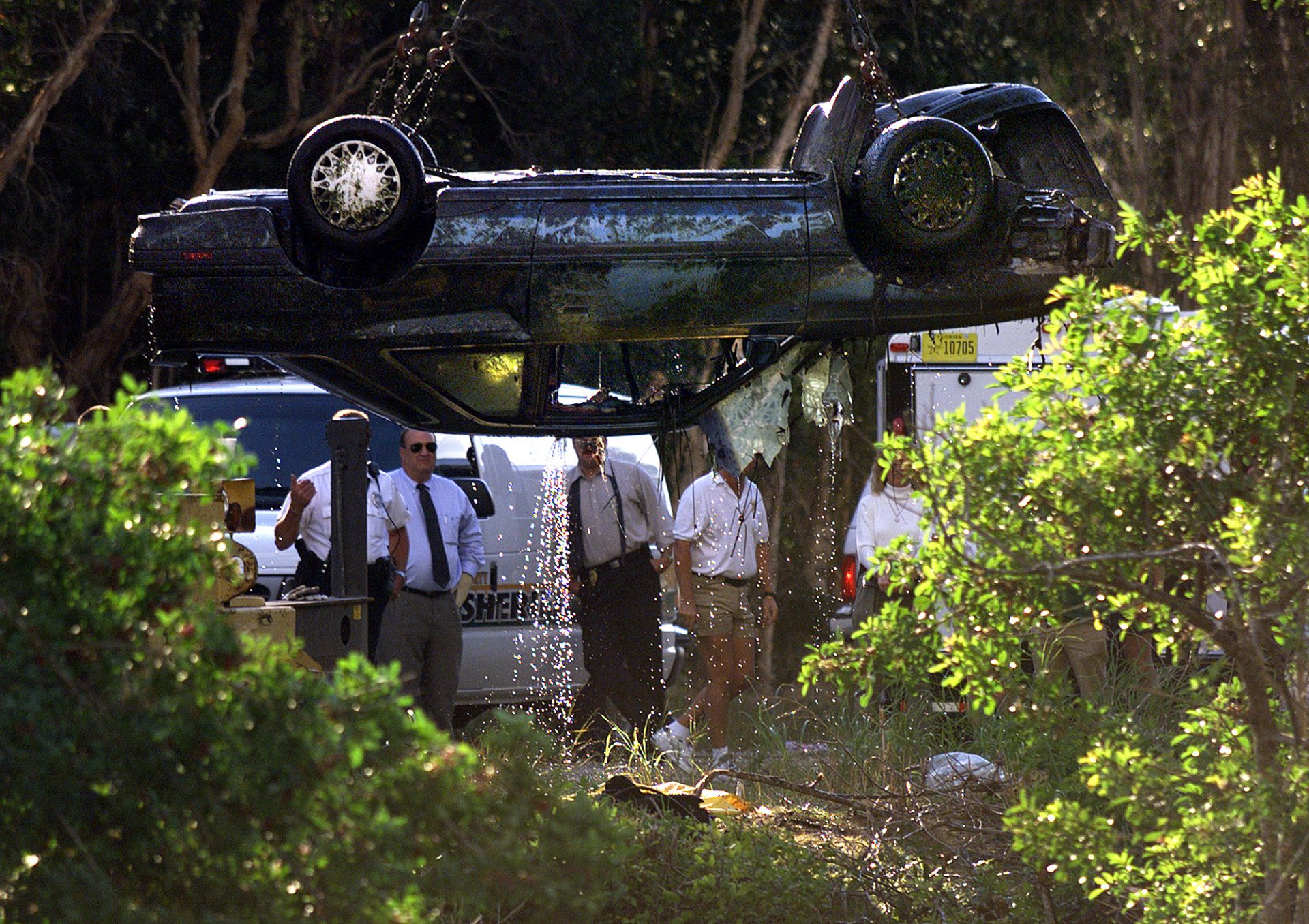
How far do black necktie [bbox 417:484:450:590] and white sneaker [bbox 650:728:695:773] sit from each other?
4.09 feet

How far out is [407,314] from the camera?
207 inches

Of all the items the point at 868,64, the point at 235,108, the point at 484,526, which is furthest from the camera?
the point at 235,108

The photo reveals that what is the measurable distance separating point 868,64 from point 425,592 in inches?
156

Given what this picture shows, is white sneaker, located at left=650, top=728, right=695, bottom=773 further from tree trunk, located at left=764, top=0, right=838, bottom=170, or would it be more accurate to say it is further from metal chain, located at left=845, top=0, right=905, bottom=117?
tree trunk, located at left=764, top=0, right=838, bottom=170

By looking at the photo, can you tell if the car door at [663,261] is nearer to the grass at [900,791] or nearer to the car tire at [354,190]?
the car tire at [354,190]

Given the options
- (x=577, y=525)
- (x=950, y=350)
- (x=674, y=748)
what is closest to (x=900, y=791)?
(x=674, y=748)

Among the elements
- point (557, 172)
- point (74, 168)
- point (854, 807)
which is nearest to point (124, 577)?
point (557, 172)

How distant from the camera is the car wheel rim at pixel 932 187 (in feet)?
16.9

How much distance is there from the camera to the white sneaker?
277 inches

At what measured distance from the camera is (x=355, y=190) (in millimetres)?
5121

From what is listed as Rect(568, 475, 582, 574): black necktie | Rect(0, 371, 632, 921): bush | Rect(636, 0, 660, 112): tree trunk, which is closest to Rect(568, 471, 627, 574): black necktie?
Rect(568, 475, 582, 574): black necktie

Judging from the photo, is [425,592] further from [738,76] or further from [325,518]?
[738,76]

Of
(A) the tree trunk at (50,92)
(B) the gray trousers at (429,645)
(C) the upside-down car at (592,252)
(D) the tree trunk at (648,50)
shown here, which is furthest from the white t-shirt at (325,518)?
(D) the tree trunk at (648,50)

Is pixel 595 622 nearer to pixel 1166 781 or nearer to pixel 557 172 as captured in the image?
pixel 557 172
